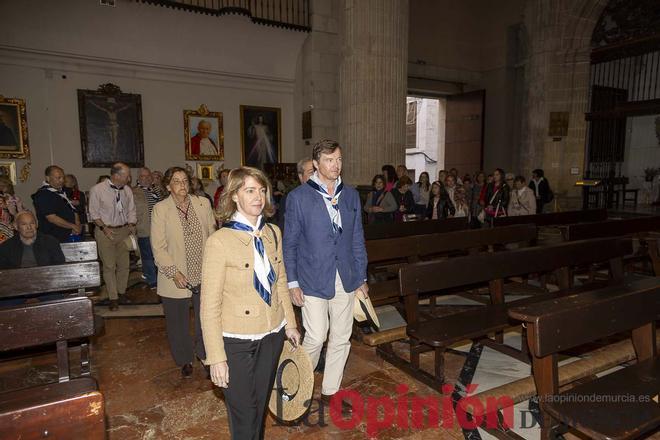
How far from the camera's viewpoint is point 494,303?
390 cm

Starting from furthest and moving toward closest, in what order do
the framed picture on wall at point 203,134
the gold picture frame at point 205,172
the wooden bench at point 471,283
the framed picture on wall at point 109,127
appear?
the gold picture frame at point 205,172 < the framed picture on wall at point 203,134 < the framed picture on wall at point 109,127 < the wooden bench at point 471,283

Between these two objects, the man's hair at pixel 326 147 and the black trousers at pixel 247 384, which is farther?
the man's hair at pixel 326 147

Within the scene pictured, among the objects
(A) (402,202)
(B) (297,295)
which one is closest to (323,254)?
(B) (297,295)

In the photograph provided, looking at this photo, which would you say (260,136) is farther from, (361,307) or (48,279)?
(361,307)

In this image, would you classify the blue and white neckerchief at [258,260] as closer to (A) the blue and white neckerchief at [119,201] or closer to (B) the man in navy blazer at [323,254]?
(B) the man in navy blazer at [323,254]

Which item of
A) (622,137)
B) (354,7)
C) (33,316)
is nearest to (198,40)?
(354,7)

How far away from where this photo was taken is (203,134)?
11.2 meters

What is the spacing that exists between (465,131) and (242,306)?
14.6 meters

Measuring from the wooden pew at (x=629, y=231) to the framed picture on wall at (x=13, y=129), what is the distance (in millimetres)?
10474

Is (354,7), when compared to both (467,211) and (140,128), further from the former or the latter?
(140,128)

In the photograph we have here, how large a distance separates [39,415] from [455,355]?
340 cm

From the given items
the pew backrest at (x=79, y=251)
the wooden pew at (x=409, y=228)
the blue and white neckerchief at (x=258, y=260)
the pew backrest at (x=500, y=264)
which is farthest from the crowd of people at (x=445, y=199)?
the blue and white neckerchief at (x=258, y=260)

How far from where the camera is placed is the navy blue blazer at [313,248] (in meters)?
2.86

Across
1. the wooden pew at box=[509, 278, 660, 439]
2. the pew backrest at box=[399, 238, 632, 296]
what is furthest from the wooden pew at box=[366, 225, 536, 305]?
the wooden pew at box=[509, 278, 660, 439]
